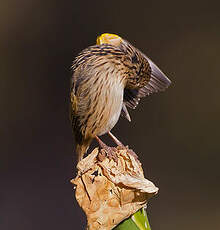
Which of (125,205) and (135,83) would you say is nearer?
(125,205)

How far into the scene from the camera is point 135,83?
3.31ft

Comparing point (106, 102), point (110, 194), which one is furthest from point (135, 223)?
point (106, 102)

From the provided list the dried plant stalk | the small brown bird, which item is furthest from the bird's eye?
the dried plant stalk

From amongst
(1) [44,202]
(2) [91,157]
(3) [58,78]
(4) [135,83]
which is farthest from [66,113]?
(2) [91,157]

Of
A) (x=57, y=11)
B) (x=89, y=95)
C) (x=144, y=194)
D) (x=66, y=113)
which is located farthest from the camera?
(x=66, y=113)

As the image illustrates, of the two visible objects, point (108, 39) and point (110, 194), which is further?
point (108, 39)

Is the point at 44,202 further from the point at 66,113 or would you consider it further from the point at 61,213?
the point at 66,113

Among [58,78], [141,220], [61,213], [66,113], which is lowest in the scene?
[61,213]

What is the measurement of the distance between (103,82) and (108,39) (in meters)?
0.07

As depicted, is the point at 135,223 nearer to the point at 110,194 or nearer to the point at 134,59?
the point at 110,194

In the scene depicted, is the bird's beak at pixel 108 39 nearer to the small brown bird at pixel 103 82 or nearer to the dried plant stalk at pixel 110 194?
the small brown bird at pixel 103 82

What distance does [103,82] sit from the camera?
964 millimetres

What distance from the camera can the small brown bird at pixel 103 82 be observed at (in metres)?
0.96

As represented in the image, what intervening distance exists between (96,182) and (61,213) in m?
1.46
